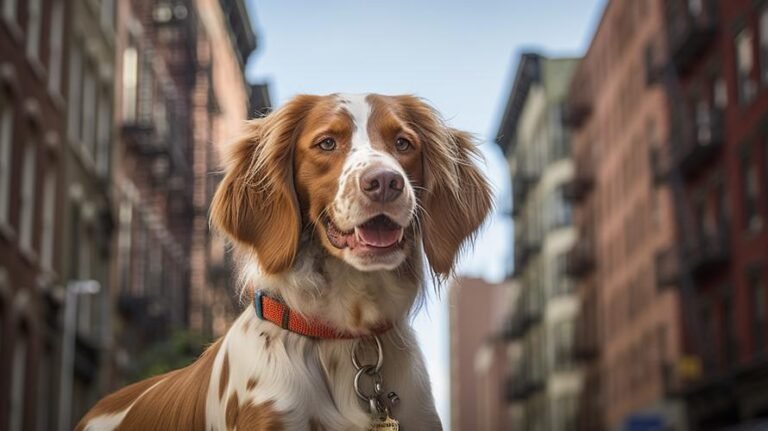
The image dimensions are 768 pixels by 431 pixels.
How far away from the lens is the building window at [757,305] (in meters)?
42.6

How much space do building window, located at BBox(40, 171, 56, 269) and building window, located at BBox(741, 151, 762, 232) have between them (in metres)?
20.1

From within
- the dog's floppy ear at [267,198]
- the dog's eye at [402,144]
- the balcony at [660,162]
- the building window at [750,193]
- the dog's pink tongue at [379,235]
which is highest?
the balcony at [660,162]

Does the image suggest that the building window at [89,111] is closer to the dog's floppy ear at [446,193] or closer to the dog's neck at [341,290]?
the dog's floppy ear at [446,193]

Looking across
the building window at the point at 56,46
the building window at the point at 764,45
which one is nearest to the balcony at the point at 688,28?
the building window at the point at 764,45

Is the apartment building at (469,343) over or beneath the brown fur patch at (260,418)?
beneath

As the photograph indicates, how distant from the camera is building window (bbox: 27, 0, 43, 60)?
3038 centimetres

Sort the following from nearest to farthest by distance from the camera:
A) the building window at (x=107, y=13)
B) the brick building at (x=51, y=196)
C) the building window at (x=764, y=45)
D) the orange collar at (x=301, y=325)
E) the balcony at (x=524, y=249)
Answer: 1. the orange collar at (x=301, y=325)
2. the brick building at (x=51, y=196)
3. the building window at (x=107, y=13)
4. the building window at (x=764, y=45)
5. the balcony at (x=524, y=249)

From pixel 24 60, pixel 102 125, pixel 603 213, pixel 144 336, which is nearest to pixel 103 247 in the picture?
pixel 102 125

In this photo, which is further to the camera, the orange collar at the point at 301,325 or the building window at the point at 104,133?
the building window at the point at 104,133

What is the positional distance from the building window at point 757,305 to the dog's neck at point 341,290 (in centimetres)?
3829

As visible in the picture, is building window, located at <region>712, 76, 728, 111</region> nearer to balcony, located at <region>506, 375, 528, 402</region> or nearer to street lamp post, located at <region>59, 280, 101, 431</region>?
street lamp post, located at <region>59, 280, 101, 431</region>

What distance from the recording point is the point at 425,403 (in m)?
5.21

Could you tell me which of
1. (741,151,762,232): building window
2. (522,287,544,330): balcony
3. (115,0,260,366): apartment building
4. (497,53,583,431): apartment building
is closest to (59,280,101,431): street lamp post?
(115,0,260,366): apartment building

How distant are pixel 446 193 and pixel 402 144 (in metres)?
0.23
